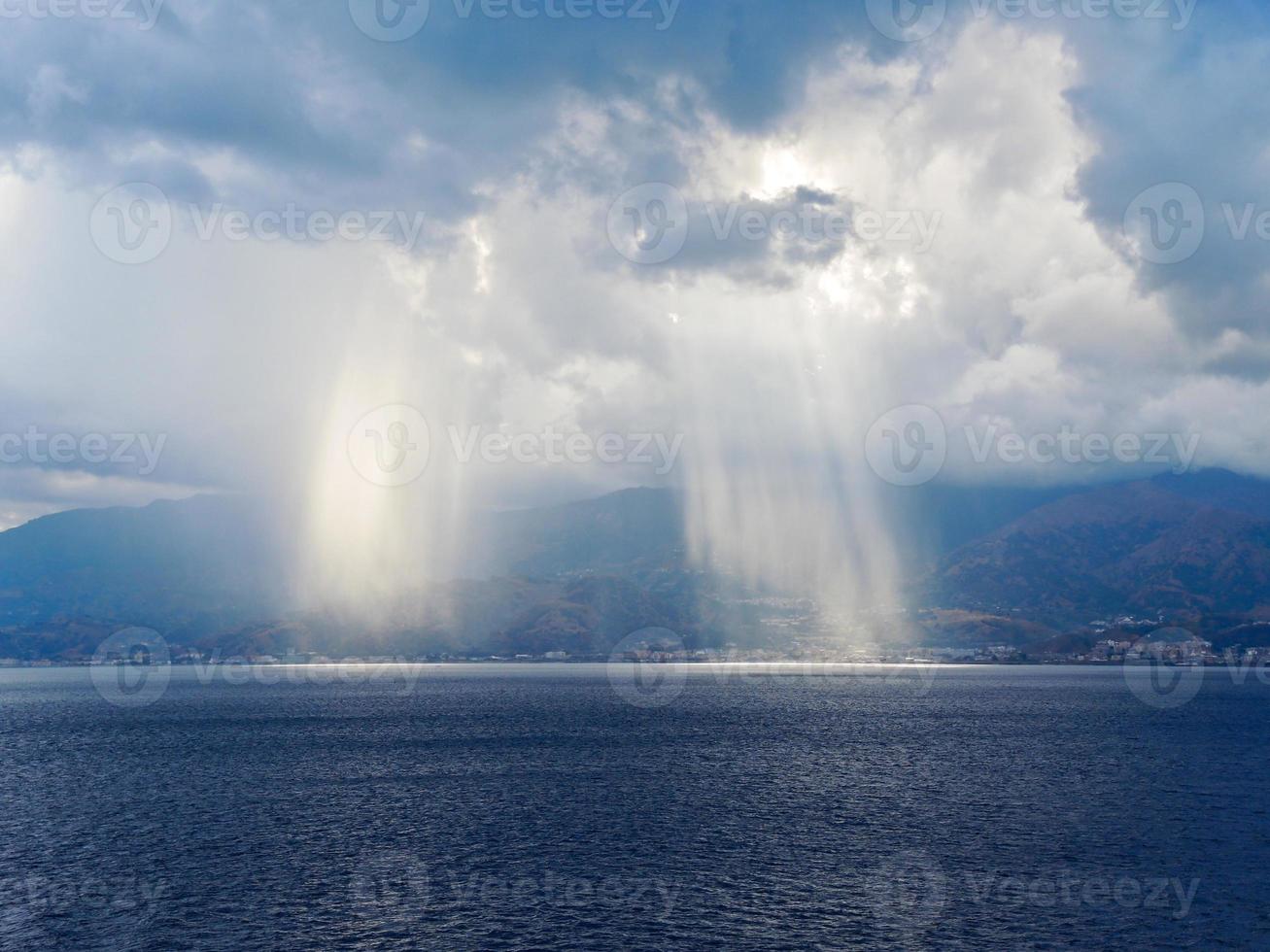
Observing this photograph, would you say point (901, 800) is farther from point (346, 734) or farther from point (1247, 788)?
point (346, 734)

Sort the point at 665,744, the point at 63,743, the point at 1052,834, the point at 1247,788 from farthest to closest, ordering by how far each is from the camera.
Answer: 1. the point at 63,743
2. the point at 665,744
3. the point at 1247,788
4. the point at 1052,834

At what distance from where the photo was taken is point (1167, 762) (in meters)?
143

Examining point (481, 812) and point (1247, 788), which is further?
point (1247, 788)

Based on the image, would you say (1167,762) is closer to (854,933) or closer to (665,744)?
(665,744)

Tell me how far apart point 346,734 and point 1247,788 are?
15708 centimetres

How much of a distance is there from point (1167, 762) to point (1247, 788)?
89.7ft

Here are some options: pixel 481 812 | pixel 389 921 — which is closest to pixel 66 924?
pixel 389 921

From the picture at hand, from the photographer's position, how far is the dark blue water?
6291 centimetres

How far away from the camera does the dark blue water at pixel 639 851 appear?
206ft

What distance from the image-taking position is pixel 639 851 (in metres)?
84.5

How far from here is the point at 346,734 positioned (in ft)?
616

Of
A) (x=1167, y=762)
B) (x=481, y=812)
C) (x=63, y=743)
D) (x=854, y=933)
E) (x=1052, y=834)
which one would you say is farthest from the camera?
(x=63, y=743)

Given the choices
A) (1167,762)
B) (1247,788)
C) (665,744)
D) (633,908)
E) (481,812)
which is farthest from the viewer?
(665,744)

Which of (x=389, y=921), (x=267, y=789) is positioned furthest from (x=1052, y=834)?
(x=267, y=789)
